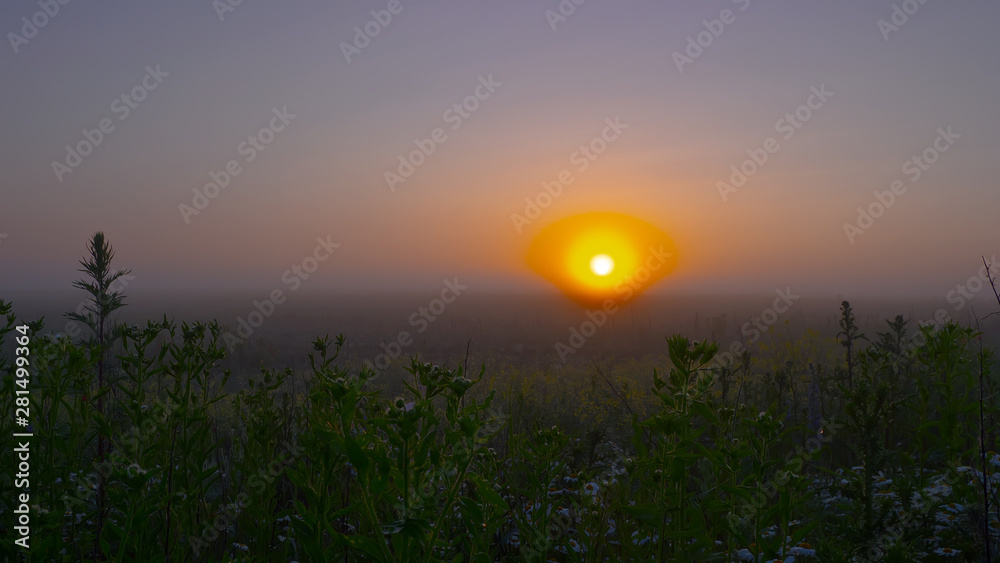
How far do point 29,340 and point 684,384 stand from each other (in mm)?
3282

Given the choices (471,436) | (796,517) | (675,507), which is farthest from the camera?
(796,517)

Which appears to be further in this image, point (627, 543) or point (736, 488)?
point (627, 543)

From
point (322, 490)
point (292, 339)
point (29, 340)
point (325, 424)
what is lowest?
point (322, 490)

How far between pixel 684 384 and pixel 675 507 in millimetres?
540

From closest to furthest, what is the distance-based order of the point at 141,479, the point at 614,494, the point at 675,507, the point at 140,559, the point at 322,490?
the point at 141,479 → the point at 322,490 → the point at 140,559 → the point at 675,507 → the point at 614,494

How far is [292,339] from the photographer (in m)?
43.7

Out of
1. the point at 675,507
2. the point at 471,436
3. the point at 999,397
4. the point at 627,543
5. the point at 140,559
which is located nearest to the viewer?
the point at 471,436

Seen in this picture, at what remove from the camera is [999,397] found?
6609 mm

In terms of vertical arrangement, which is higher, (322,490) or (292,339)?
(292,339)

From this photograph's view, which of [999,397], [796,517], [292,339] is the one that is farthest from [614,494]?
[292,339]

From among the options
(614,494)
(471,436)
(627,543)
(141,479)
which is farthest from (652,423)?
(614,494)

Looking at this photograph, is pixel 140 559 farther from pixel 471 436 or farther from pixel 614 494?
pixel 614 494

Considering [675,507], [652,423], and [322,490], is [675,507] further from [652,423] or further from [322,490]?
[322,490]

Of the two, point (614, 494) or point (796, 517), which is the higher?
point (614, 494)
